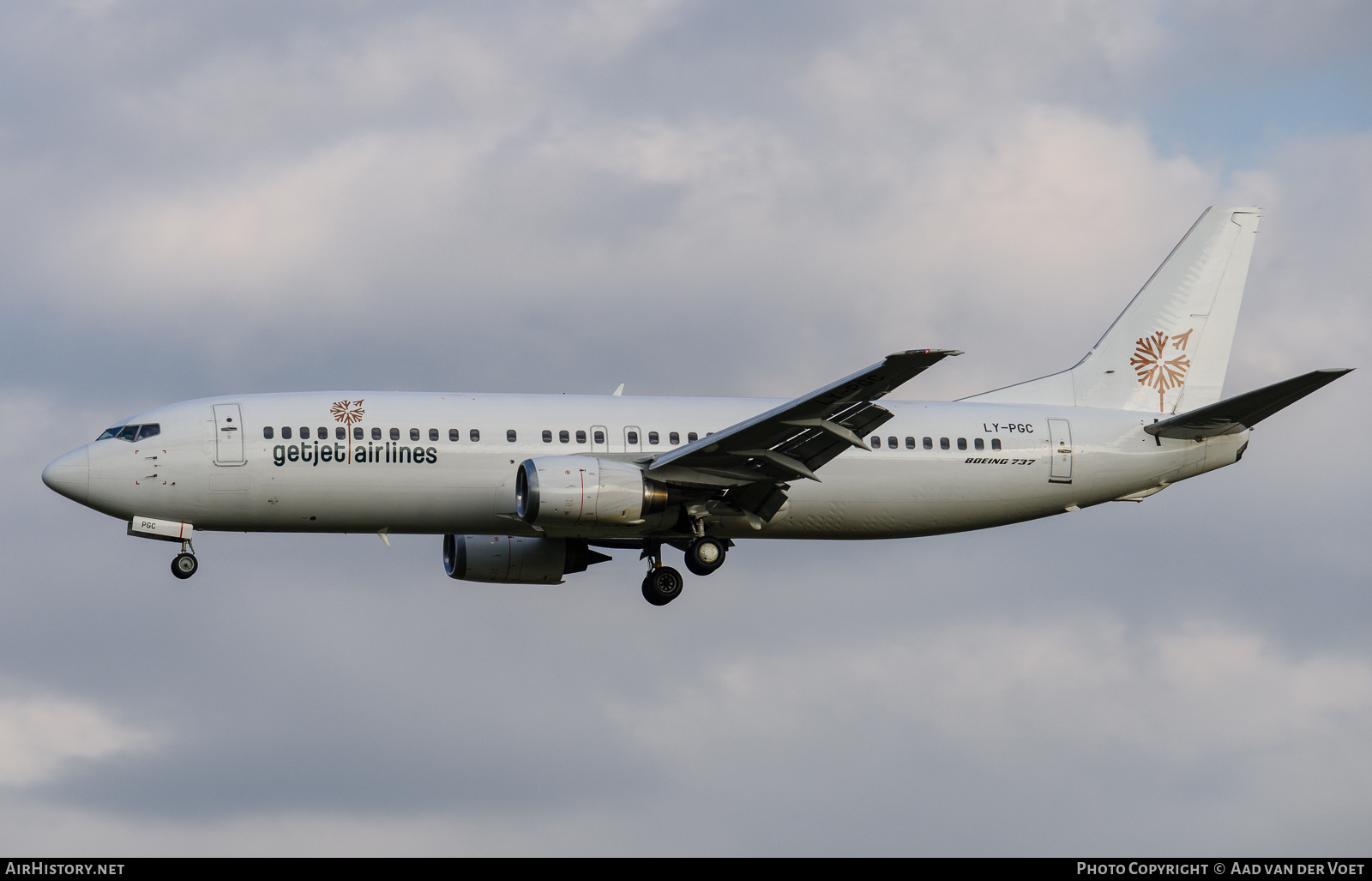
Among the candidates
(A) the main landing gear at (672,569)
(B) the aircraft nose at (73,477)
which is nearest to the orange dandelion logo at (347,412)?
(B) the aircraft nose at (73,477)

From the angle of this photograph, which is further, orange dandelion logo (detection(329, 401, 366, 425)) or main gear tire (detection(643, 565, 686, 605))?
main gear tire (detection(643, 565, 686, 605))

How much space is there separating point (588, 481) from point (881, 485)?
840 cm

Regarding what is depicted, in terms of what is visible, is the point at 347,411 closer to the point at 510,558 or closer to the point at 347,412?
Answer: the point at 347,412

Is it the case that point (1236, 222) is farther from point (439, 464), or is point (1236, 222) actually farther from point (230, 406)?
point (230, 406)

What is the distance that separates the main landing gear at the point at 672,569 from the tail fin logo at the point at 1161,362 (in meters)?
13.7

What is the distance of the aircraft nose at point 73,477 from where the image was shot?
39.8 metres

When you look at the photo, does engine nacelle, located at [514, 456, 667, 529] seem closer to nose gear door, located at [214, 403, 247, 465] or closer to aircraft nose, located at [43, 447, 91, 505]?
nose gear door, located at [214, 403, 247, 465]

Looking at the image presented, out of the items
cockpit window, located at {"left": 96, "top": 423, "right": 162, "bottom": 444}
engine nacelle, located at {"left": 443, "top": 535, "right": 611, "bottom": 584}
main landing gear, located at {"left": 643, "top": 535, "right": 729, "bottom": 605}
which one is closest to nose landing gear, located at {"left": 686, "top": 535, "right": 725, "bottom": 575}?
main landing gear, located at {"left": 643, "top": 535, "right": 729, "bottom": 605}

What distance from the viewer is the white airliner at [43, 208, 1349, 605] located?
130 feet

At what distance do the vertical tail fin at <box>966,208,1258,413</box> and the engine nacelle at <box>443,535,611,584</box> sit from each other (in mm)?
12506

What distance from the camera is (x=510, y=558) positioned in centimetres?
4600

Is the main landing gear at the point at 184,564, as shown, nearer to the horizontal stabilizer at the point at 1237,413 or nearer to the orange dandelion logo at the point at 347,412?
the orange dandelion logo at the point at 347,412

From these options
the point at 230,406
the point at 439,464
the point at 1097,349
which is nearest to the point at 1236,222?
the point at 1097,349

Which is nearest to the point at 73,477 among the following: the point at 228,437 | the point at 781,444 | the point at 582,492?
the point at 228,437
